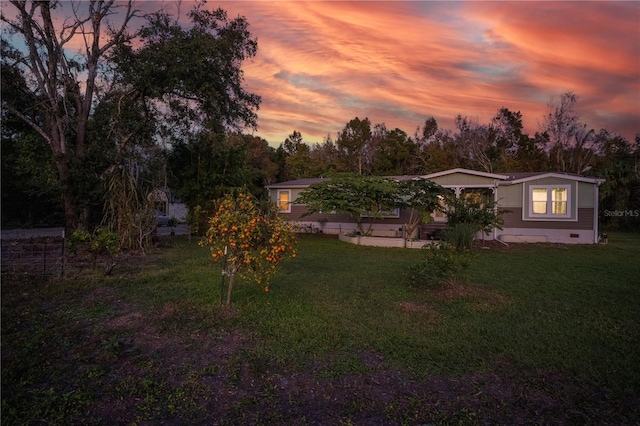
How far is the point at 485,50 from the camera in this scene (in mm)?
9773

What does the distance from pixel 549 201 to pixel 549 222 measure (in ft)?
2.81

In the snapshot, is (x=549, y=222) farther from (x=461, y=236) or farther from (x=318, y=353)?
(x=318, y=353)

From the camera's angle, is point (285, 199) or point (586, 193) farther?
point (285, 199)

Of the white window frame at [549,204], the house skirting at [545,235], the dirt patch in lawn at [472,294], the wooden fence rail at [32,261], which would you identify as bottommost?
the dirt patch in lawn at [472,294]

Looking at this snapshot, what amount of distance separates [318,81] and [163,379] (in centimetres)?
1018

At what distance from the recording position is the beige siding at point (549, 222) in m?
16.4

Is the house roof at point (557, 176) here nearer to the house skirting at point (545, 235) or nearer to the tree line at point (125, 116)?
the house skirting at point (545, 235)

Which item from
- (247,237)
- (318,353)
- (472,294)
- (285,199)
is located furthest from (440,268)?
(285,199)

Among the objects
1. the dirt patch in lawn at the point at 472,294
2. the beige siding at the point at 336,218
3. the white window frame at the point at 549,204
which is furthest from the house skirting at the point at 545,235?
the dirt patch in lawn at the point at 472,294

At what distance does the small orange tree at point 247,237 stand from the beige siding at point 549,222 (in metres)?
14.5

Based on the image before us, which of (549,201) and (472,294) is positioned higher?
(549,201)

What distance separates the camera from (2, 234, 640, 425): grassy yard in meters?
3.11

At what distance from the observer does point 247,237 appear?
5.03 m

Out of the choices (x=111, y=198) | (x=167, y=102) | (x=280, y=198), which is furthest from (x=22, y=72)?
(x=280, y=198)
